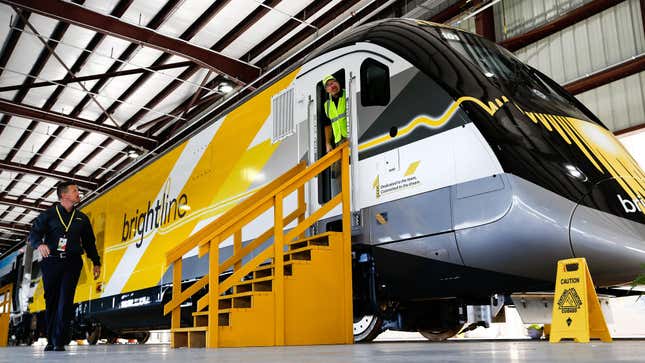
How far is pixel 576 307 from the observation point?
413 centimetres

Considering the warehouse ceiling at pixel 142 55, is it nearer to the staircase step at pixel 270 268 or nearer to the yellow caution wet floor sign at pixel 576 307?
the staircase step at pixel 270 268

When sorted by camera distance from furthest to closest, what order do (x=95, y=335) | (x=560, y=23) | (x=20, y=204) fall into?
(x=20, y=204) < (x=95, y=335) < (x=560, y=23)

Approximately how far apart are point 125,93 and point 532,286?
48.5 feet

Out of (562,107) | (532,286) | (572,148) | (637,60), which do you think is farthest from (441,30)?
(637,60)

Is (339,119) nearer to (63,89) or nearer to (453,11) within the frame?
(453,11)

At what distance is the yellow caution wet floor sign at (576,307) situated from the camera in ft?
13.3

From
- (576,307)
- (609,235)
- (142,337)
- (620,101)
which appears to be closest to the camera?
(576,307)

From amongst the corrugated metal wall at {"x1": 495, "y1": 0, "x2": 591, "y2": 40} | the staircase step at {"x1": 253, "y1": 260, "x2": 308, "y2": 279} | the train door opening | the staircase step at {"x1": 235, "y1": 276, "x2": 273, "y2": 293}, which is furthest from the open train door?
the corrugated metal wall at {"x1": 495, "y1": 0, "x2": 591, "y2": 40}

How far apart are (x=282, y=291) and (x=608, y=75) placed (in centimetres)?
847

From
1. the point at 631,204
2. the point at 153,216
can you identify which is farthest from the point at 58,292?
the point at 631,204

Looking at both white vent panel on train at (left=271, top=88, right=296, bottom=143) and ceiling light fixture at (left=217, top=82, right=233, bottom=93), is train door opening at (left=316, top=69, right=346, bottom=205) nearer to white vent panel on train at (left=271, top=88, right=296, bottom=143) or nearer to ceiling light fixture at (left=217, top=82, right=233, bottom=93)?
white vent panel on train at (left=271, top=88, right=296, bottom=143)

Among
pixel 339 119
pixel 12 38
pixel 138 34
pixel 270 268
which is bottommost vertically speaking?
pixel 270 268

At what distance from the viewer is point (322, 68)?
643 cm

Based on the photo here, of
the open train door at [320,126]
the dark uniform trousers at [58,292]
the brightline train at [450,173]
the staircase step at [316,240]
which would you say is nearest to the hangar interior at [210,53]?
the open train door at [320,126]
